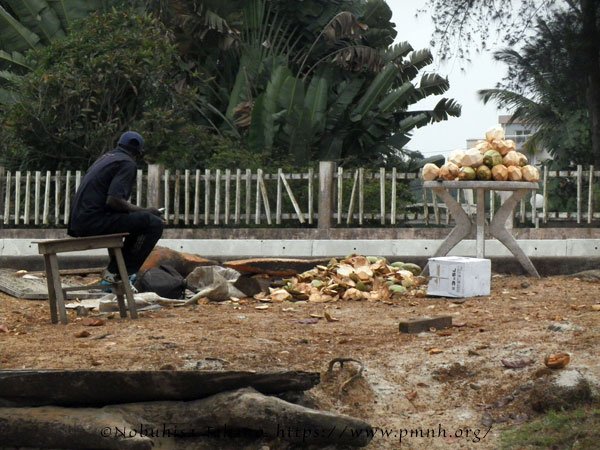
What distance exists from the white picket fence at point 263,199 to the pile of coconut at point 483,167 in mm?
3085

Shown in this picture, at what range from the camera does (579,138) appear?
24734 mm

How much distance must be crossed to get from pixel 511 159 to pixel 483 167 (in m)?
0.39

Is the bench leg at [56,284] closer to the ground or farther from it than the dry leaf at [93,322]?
farther from it

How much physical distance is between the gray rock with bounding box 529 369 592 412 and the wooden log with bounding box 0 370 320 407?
119 cm

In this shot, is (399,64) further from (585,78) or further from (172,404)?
(172,404)

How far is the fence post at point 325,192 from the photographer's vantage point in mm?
13625

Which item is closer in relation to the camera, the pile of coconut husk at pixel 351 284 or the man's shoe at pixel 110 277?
the man's shoe at pixel 110 277

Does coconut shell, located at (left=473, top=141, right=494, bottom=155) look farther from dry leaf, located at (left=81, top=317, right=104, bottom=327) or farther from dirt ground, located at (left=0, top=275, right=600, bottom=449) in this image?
dry leaf, located at (left=81, top=317, right=104, bottom=327)

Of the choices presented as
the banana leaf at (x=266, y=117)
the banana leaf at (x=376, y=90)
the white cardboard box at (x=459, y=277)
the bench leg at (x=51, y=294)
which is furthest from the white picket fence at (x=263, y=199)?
the bench leg at (x=51, y=294)

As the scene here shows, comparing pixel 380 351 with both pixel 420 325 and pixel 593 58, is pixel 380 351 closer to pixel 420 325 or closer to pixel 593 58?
pixel 420 325

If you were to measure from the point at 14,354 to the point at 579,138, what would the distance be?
21720 mm

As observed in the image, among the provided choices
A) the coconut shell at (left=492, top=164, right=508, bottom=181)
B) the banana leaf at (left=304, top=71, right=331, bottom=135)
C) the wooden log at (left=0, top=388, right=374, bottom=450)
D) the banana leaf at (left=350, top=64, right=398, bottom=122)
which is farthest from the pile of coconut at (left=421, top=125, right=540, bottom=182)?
the banana leaf at (left=350, top=64, right=398, bottom=122)

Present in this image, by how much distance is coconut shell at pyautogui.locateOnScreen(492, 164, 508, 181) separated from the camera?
9664 mm

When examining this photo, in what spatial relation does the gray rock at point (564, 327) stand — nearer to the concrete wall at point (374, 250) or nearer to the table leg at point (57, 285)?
the table leg at point (57, 285)
